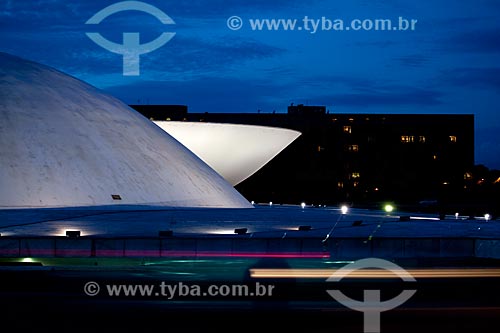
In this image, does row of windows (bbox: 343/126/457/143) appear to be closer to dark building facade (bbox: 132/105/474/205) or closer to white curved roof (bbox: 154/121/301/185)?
dark building facade (bbox: 132/105/474/205)

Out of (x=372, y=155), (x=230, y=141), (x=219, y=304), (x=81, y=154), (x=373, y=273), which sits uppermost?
(x=372, y=155)

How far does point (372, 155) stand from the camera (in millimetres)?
96688

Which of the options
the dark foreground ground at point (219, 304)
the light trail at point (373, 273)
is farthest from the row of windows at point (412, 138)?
the light trail at point (373, 273)

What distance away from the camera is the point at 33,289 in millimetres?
11688

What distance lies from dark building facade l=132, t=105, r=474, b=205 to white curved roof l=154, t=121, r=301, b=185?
43688mm

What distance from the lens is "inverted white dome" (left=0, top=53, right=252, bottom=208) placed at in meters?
29.8

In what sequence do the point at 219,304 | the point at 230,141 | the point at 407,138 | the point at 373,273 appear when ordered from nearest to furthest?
the point at 219,304
the point at 373,273
the point at 230,141
the point at 407,138

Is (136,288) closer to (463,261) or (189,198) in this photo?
(463,261)

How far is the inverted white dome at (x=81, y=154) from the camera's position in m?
29.8

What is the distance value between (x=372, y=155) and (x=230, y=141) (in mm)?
55100

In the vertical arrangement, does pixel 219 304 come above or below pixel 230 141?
below

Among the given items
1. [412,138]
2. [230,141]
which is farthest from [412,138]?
[230,141]

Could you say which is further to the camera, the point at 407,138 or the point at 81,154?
the point at 407,138

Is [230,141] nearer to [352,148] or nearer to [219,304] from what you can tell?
[219,304]
